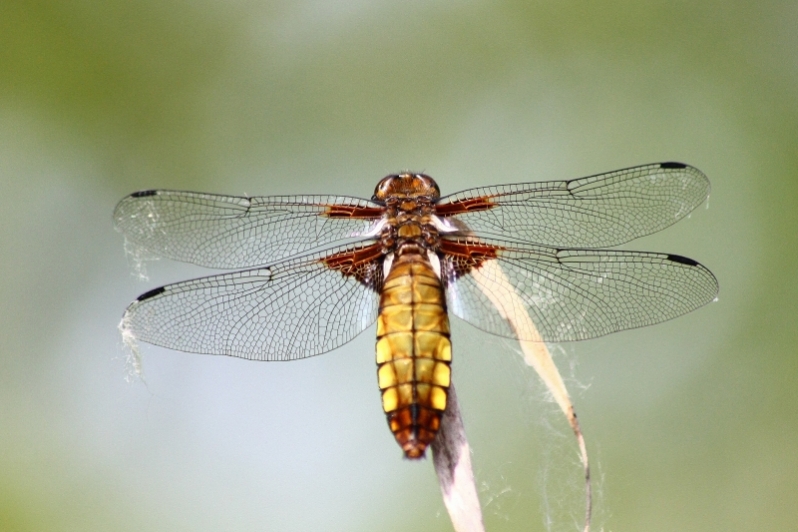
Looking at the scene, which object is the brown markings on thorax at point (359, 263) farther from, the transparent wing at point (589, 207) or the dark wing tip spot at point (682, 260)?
the dark wing tip spot at point (682, 260)

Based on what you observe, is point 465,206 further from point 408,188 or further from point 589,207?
point 589,207

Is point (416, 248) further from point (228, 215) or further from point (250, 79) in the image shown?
point (250, 79)

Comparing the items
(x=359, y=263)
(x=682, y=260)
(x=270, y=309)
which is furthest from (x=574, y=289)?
(x=270, y=309)

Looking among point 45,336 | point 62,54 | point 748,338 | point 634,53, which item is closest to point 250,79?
point 62,54

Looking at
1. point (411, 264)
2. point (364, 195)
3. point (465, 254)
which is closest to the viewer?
point (411, 264)

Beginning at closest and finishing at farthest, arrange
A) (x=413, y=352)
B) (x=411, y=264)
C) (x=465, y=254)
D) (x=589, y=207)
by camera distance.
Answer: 1. (x=413, y=352)
2. (x=411, y=264)
3. (x=465, y=254)
4. (x=589, y=207)

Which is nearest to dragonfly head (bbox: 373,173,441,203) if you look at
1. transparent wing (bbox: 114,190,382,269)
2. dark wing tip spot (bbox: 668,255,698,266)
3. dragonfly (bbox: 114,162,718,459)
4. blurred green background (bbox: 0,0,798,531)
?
dragonfly (bbox: 114,162,718,459)
